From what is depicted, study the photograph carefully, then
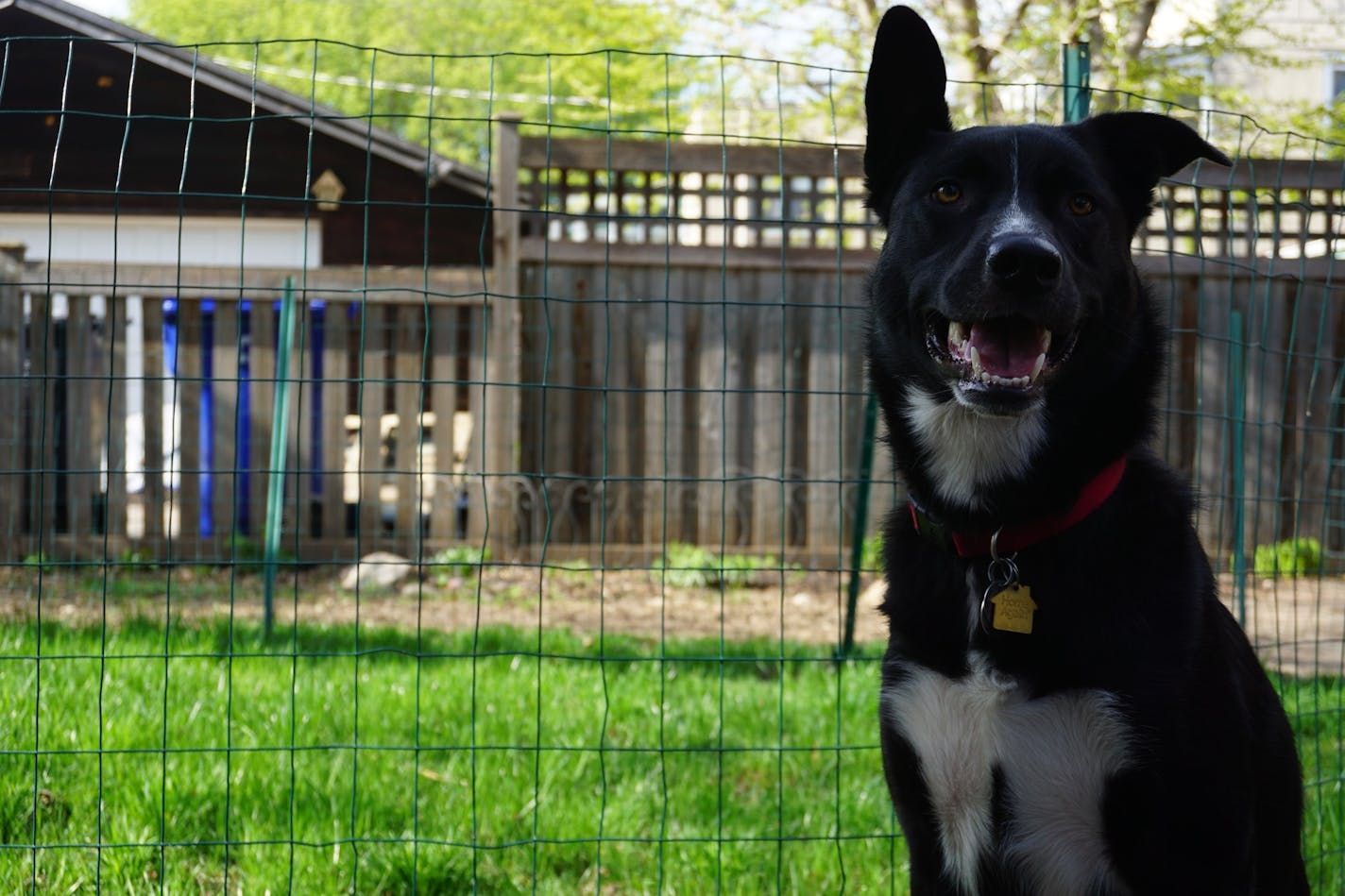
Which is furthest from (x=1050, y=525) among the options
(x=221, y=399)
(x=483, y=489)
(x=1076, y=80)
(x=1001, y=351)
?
(x=221, y=399)

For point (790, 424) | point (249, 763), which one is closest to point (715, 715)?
point (249, 763)

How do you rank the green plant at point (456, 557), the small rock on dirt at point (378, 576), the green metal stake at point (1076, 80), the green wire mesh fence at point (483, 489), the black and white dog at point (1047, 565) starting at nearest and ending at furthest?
the black and white dog at point (1047, 565)
the green wire mesh fence at point (483, 489)
the green metal stake at point (1076, 80)
the small rock on dirt at point (378, 576)
the green plant at point (456, 557)

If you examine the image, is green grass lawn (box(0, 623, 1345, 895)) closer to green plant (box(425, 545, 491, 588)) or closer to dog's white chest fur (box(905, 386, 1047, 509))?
dog's white chest fur (box(905, 386, 1047, 509))

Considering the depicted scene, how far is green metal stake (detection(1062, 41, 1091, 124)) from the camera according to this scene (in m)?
3.35

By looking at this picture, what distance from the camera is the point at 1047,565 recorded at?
84.0 inches

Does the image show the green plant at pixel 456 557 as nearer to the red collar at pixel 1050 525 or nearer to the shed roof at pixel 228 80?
the shed roof at pixel 228 80

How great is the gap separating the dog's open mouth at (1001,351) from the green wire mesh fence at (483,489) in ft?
2.25

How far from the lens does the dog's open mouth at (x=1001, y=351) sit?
2.14m

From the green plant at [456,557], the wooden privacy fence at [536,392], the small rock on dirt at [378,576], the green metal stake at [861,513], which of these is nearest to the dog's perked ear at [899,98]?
the green metal stake at [861,513]

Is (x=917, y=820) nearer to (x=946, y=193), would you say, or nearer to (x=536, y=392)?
(x=946, y=193)

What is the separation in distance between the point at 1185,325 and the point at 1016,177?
19.6ft

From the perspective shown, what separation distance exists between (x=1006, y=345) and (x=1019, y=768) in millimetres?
723

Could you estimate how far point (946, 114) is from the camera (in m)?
2.51

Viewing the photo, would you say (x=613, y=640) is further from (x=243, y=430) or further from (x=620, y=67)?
(x=620, y=67)
